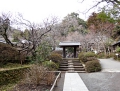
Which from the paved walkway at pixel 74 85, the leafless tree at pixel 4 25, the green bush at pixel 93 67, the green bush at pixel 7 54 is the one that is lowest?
the paved walkway at pixel 74 85

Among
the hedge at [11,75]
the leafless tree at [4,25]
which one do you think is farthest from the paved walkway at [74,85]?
the leafless tree at [4,25]

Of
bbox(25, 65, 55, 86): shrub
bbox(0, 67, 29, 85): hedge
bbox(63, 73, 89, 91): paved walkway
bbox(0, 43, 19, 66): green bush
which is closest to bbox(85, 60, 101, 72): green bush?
bbox(63, 73, 89, 91): paved walkway

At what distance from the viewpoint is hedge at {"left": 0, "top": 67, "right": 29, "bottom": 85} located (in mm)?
A: 6980

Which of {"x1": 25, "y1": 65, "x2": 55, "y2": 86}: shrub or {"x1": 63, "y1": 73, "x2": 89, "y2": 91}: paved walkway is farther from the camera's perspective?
{"x1": 25, "y1": 65, "x2": 55, "y2": 86}: shrub

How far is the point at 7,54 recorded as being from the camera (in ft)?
34.5

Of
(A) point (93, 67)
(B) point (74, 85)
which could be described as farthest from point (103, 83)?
(A) point (93, 67)

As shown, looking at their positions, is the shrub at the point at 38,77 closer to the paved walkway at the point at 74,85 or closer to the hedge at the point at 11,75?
the paved walkway at the point at 74,85

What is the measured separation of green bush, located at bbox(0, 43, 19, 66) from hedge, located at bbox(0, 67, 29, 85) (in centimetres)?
273

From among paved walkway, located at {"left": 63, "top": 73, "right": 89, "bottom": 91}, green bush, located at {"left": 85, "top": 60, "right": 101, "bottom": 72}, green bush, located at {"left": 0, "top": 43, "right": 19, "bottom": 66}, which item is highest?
green bush, located at {"left": 0, "top": 43, "right": 19, "bottom": 66}

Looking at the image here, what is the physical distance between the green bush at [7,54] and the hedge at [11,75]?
2725 mm

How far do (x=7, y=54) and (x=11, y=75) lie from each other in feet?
11.3

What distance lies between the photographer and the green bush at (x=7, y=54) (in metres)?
10.2

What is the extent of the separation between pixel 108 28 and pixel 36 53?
14.6m

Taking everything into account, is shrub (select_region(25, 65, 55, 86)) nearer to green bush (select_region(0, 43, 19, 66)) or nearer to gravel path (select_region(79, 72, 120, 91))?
gravel path (select_region(79, 72, 120, 91))
